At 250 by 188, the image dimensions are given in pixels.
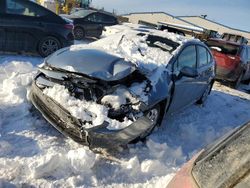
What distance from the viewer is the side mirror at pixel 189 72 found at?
6.33 m

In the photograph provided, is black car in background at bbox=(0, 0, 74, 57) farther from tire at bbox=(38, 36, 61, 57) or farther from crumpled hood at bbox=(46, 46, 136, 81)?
crumpled hood at bbox=(46, 46, 136, 81)

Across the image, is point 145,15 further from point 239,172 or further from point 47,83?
point 239,172

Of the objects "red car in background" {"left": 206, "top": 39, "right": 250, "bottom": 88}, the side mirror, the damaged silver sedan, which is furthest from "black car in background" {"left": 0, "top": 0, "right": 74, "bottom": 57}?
"red car in background" {"left": 206, "top": 39, "right": 250, "bottom": 88}

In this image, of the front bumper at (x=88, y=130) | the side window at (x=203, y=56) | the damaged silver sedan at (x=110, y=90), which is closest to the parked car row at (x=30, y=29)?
the damaged silver sedan at (x=110, y=90)

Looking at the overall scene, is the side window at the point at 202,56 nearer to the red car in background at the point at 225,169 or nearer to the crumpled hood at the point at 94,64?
the crumpled hood at the point at 94,64

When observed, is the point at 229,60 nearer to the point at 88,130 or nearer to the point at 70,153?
the point at 88,130

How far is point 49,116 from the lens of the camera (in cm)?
516

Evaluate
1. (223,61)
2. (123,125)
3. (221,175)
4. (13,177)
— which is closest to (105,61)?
(123,125)

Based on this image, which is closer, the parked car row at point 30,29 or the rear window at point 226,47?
the parked car row at point 30,29

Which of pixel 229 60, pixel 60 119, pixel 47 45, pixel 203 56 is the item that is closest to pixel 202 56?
pixel 203 56

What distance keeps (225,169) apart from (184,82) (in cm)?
485

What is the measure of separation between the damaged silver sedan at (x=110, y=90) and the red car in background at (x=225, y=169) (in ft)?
8.94

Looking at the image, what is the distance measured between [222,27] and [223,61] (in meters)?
51.3

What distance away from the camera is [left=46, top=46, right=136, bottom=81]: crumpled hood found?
16.6ft
